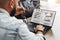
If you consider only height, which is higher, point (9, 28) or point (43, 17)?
point (9, 28)

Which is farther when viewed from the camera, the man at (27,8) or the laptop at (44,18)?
the man at (27,8)

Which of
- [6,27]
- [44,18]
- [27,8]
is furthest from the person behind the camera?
A: [27,8]

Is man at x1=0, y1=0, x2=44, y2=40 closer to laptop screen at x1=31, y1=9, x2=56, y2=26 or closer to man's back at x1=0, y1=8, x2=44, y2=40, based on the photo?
man's back at x1=0, y1=8, x2=44, y2=40

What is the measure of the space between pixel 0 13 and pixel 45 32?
1.63ft

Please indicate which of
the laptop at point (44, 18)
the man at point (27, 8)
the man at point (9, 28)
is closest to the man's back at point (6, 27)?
the man at point (9, 28)

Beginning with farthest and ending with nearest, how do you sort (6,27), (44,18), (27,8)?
(27,8) → (44,18) → (6,27)

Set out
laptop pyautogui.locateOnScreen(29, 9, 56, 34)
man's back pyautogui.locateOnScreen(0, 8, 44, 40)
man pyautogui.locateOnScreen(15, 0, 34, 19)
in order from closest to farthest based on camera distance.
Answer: man's back pyautogui.locateOnScreen(0, 8, 44, 40), laptop pyautogui.locateOnScreen(29, 9, 56, 34), man pyautogui.locateOnScreen(15, 0, 34, 19)

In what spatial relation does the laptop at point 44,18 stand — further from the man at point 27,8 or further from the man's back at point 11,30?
the man's back at point 11,30

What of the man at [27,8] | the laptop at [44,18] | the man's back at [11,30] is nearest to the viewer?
the man's back at [11,30]

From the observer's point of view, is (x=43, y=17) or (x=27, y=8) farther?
(x=27, y=8)

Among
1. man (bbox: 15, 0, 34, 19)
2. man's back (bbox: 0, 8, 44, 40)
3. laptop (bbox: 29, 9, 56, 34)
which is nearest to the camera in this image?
man's back (bbox: 0, 8, 44, 40)

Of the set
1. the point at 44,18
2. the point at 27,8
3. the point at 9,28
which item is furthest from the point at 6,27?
the point at 27,8

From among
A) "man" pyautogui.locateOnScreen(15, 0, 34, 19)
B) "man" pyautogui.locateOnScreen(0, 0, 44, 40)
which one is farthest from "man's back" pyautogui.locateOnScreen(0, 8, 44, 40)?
"man" pyautogui.locateOnScreen(15, 0, 34, 19)

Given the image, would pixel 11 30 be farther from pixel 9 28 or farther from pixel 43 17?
pixel 43 17
